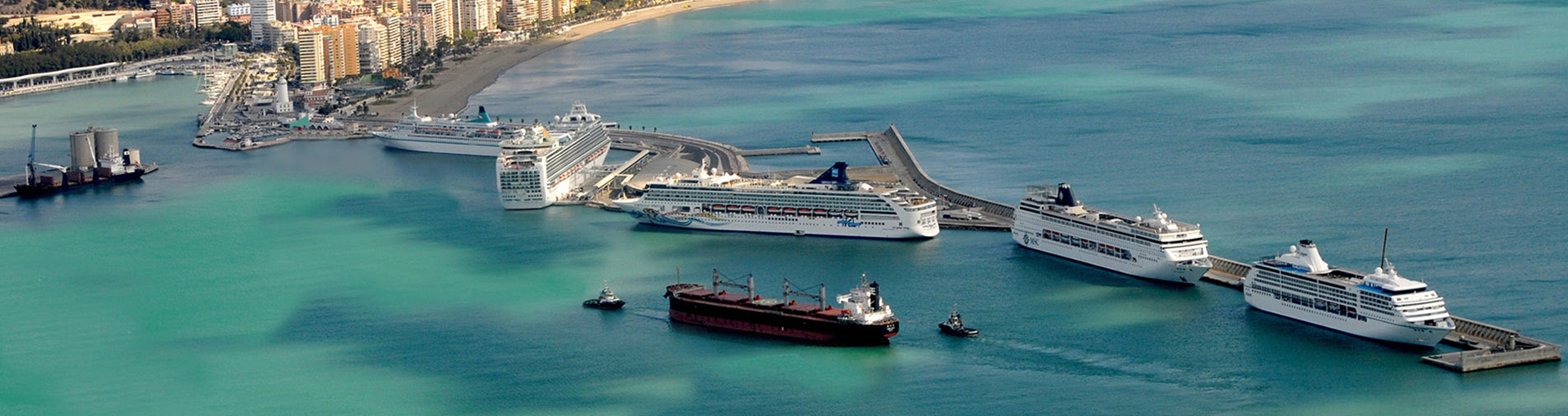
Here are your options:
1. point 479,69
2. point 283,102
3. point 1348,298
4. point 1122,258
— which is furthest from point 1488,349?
point 479,69

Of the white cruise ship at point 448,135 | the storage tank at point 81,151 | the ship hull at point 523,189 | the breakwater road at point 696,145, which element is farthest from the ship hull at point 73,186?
the breakwater road at point 696,145

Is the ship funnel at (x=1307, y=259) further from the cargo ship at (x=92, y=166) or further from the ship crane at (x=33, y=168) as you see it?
the ship crane at (x=33, y=168)

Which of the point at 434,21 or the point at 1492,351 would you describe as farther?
the point at 434,21

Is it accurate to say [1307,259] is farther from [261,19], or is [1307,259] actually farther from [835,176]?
[261,19]

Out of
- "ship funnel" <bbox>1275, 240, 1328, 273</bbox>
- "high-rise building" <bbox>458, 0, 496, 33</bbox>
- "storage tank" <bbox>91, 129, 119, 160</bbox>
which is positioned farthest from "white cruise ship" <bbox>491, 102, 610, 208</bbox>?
"high-rise building" <bbox>458, 0, 496, 33</bbox>

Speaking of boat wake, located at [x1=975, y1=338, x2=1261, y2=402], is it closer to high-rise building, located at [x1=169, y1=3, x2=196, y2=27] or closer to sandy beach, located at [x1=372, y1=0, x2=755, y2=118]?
sandy beach, located at [x1=372, y1=0, x2=755, y2=118]

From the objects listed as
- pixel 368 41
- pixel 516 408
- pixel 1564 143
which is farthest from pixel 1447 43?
pixel 516 408
